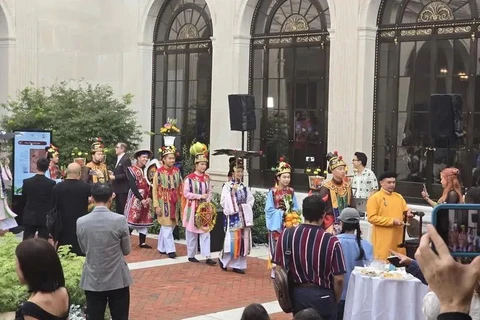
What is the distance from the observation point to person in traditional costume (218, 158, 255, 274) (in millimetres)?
12172

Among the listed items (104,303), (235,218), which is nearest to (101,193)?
(104,303)

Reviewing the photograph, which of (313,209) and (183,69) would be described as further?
(183,69)

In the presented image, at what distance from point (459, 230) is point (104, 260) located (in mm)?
4669

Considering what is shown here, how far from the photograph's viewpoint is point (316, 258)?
627cm

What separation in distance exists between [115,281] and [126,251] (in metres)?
0.29

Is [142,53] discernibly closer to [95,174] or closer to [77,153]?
[77,153]

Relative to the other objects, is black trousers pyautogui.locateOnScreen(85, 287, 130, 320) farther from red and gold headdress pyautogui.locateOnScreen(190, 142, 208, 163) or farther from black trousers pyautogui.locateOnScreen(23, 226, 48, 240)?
red and gold headdress pyautogui.locateOnScreen(190, 142, 208, 163)

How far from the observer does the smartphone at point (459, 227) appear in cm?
259

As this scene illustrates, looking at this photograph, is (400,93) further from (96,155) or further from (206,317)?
(206,317)

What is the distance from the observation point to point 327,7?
1830 cm

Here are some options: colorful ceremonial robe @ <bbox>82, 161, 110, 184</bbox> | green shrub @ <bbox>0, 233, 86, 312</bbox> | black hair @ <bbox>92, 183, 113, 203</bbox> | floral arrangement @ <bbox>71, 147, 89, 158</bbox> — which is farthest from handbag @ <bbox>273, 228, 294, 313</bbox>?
floral arrangement @ <bbox>71, 147, 89, 158</bbox>

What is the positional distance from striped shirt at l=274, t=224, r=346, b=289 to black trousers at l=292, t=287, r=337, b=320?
0.18 feet

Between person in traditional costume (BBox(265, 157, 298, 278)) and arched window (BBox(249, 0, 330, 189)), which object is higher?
arched window (BBox(249, 0, 330, 189))

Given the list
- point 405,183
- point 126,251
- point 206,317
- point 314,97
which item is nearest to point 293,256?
point 126,251
